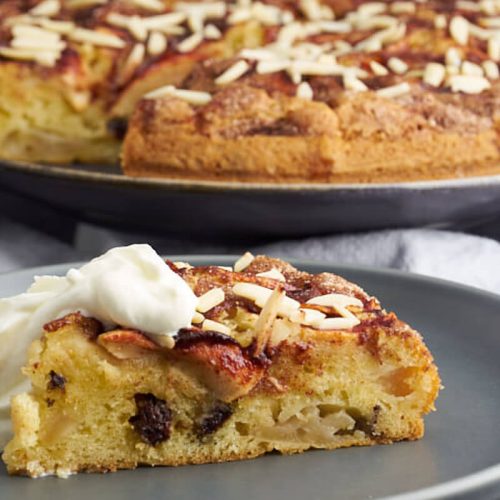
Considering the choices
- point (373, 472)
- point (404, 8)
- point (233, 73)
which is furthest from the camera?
point (404, 8)

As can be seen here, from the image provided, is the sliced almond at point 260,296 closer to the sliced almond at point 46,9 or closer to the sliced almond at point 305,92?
the sliced almond at point 305,92

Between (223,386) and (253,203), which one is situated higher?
(223,386)

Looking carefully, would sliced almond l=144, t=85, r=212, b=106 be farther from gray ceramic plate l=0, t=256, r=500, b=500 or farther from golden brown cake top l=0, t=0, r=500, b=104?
gray ceramic plate l=0, t=256, r=500, b=500

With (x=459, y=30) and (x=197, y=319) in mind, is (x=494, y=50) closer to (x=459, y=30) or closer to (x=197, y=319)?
(x=459, y=30)

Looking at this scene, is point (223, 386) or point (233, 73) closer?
point (223, 386)

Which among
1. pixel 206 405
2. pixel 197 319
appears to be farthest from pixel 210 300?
pixel 206 405

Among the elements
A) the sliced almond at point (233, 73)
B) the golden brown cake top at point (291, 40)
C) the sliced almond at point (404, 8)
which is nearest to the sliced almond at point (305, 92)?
the golden brown cake top at point (291, 40)

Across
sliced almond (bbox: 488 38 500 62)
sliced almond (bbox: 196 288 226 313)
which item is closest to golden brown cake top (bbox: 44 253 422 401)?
sliced almond (bbox: 196 288 226 313)
